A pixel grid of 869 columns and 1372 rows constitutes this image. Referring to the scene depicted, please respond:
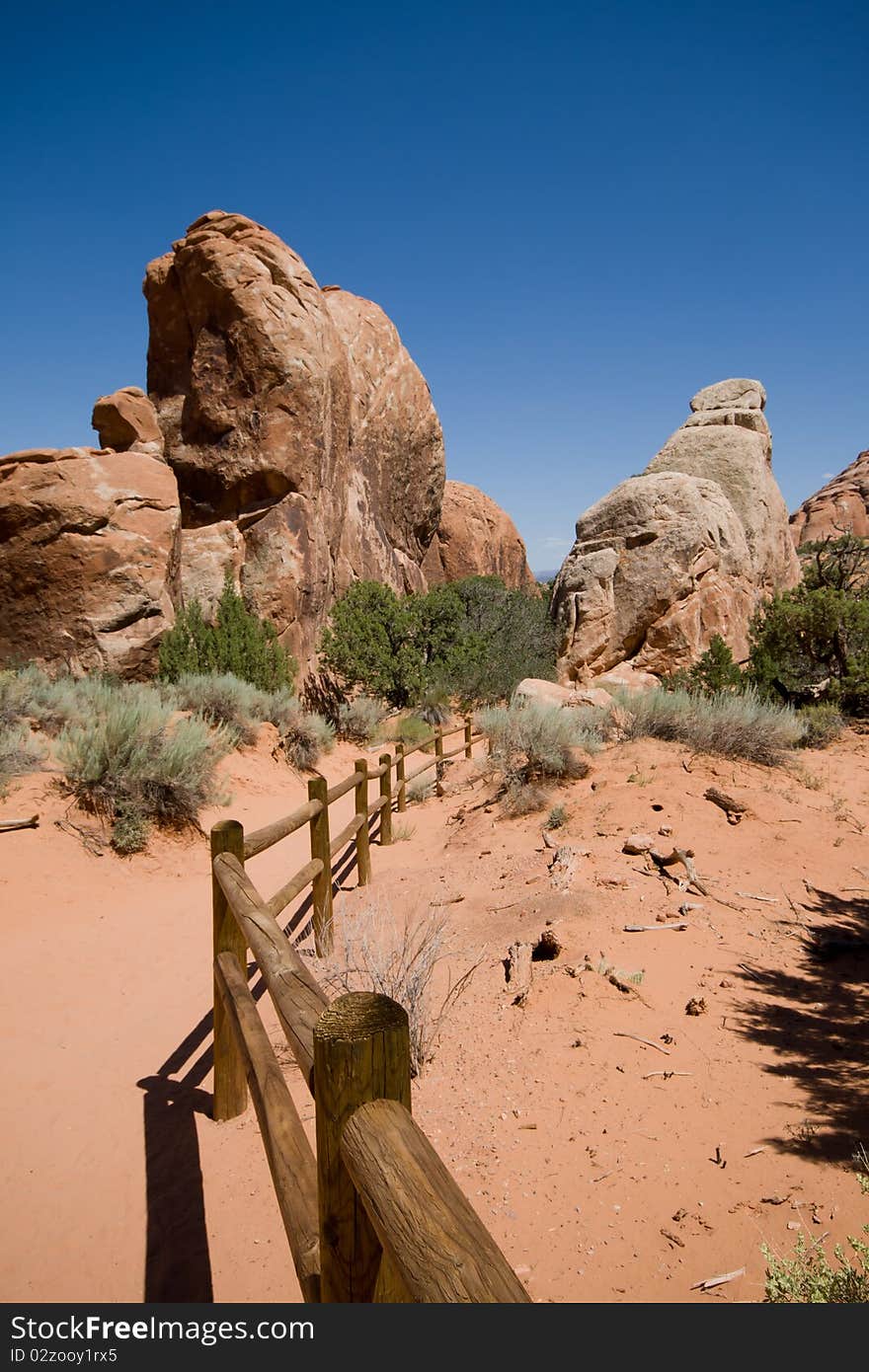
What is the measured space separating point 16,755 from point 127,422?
12776 mm

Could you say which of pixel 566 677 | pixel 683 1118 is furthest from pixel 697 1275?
pixel 566 677

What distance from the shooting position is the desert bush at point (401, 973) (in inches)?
161

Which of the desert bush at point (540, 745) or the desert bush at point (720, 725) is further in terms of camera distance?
the desert bush at point (720, 725)

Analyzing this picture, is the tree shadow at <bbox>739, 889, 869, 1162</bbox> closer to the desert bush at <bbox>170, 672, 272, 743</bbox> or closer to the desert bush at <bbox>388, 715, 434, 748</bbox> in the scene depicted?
the desert bush at <bbox>170, 672, 272, 743</bbox>

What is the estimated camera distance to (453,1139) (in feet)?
11.0

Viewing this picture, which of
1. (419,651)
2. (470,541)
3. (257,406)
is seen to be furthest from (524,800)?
(470,541)

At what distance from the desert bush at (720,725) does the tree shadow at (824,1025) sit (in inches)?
118

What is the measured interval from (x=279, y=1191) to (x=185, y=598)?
640 inches

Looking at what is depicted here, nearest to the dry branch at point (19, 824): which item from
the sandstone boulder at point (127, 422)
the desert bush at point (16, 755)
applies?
the desert bush at point (16, 755)

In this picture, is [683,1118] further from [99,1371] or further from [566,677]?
[566,677]

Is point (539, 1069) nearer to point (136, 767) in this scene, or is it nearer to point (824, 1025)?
point (824, 1025)

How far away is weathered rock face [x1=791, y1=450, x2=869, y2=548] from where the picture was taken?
50.9 metres

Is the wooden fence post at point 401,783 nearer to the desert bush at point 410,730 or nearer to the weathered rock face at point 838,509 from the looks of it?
the desert bush at point 410,730

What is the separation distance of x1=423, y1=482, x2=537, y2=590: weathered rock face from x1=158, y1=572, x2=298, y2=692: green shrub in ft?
55.3
